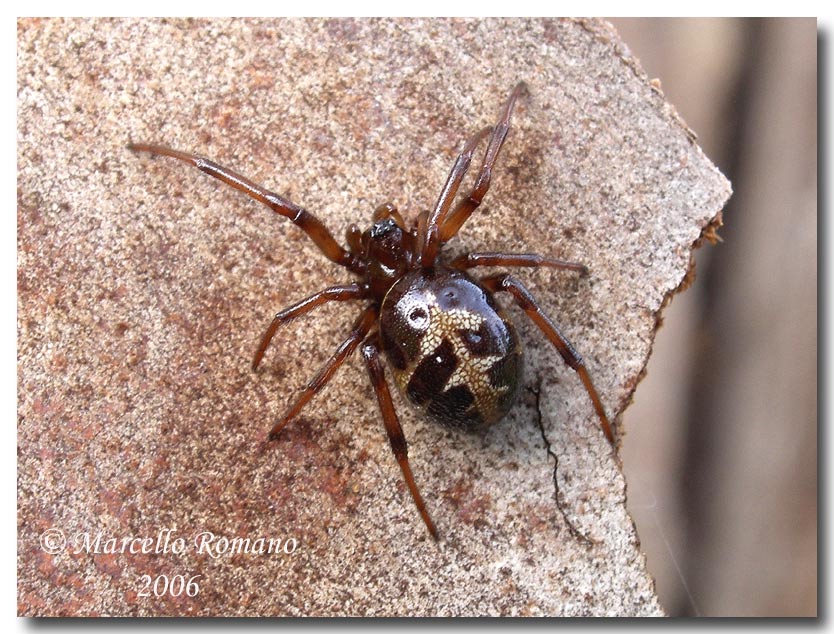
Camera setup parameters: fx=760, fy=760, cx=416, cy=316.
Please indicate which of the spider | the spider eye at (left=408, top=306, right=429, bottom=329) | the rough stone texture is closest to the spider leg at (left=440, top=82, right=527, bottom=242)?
the spider

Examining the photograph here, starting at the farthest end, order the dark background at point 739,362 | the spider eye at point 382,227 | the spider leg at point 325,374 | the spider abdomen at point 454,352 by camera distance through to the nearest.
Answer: the dark background at point 739,362 → the spider eye at point 382,227 → the spider leg at point 325,374 → the spider abdomen at point 454,352

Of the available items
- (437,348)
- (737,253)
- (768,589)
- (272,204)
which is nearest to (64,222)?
(272,204)

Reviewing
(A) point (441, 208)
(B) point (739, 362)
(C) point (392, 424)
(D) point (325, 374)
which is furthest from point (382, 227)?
(B) point (739, 362)

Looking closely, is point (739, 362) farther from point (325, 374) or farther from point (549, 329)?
point (325, 374)

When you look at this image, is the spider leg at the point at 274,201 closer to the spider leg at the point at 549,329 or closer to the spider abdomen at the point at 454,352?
the spider abdomen at the point at 454,352

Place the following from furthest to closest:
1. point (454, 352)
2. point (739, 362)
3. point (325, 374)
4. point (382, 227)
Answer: point (739, 362)
point (382, 227)
point (325, 374)
point (454, 352)

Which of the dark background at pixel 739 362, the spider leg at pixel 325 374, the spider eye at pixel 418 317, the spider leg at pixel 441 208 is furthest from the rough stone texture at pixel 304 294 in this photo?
the dark background at pixel 739 362
